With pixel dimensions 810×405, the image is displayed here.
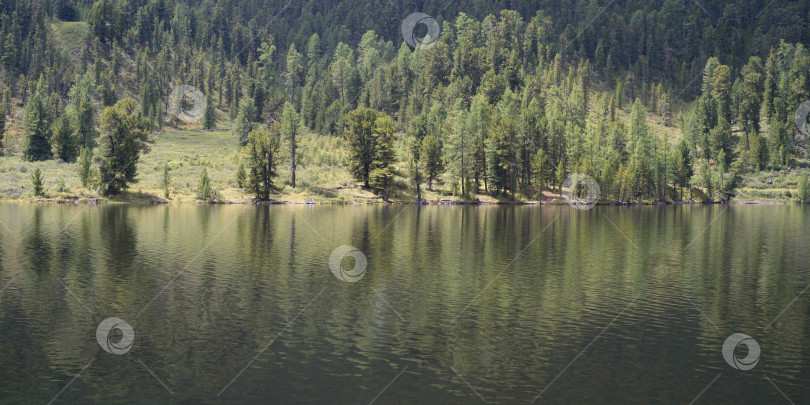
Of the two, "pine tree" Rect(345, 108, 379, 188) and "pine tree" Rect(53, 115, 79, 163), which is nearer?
"pine tree" Rect(345, 108, 379, 188)

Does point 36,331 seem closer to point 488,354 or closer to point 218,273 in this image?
point 218,273

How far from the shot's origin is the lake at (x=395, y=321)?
23.7 meters

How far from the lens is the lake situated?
77.7ft

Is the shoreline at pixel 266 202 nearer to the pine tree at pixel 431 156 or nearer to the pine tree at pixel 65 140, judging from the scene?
the pine tree at pixel 431 156

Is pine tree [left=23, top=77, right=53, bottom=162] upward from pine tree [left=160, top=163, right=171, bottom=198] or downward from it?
upward

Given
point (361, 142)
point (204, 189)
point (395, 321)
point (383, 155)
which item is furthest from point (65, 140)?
point (395, 321)

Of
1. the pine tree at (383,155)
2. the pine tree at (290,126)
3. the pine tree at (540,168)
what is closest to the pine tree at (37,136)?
the pine tree at (290,126)

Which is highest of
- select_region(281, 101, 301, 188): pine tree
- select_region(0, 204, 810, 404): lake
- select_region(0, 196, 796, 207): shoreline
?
select_region(281, 101, 301, 188): pine tree

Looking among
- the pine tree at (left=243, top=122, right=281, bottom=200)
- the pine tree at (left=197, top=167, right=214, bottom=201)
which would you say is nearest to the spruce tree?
the pine tree at (left=197, top=167, right=214, bottom=201)

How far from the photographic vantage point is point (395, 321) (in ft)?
108

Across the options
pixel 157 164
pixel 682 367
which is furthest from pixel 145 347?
pixel 157 164

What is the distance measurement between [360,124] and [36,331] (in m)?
110

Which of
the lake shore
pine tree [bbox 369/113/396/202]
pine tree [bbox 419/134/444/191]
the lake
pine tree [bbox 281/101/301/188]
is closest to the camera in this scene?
the lake

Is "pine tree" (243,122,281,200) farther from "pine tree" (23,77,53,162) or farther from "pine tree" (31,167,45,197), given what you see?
"pine tree" (23,77,53,162)
